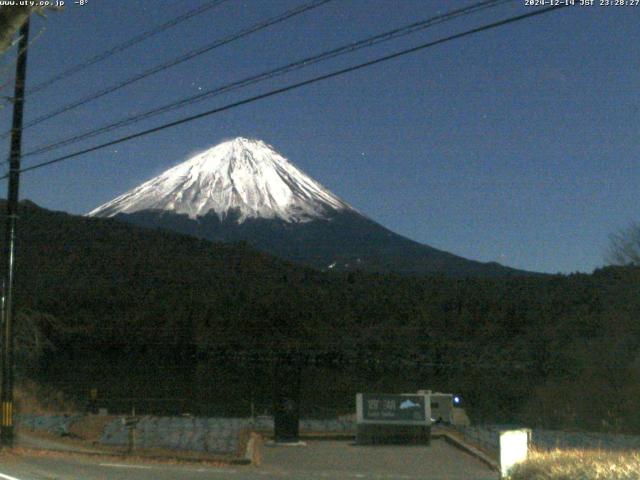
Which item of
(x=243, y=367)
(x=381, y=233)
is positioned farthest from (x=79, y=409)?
(x=381, y=233)

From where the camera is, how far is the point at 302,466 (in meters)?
20.0

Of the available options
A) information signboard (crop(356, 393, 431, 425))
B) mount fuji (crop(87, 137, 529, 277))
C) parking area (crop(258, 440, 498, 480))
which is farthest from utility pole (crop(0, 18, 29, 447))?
mount fuji (crop(87, 137, 529, 277))

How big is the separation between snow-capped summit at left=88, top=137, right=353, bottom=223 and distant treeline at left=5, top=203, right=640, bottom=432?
52551 mm

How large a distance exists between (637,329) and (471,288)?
31.8 meters

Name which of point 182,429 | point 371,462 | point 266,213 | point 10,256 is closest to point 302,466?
point 371,462

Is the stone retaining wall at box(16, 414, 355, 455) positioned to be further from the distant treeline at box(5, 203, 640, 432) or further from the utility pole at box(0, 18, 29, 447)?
the utility pole at box(0, 18, 29, 447)

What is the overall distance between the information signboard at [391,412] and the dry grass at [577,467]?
15.1 m

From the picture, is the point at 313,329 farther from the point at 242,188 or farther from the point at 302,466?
the point at 242,188

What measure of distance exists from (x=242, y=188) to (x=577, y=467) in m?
135

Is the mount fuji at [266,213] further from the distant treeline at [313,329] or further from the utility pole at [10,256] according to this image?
the utility pole at [10,256]

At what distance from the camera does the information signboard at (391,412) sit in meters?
24.9

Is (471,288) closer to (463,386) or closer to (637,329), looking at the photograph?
(463,386)

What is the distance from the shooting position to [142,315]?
2360 inches

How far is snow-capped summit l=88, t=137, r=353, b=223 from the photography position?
13125cm
